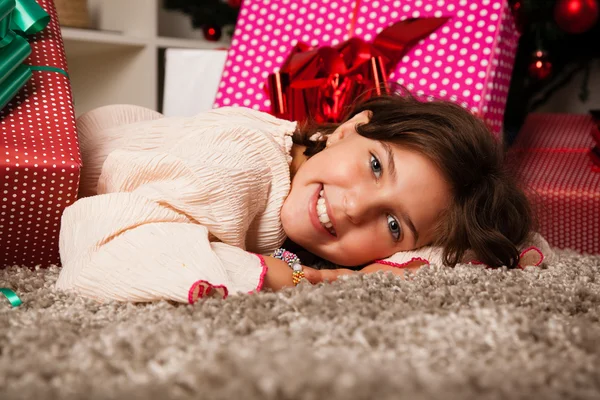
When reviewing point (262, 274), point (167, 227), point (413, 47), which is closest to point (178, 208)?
point (167, 227)

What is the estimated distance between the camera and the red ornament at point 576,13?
135 centimetres

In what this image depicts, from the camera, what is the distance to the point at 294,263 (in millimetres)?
873

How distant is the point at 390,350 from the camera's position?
48 centimetres

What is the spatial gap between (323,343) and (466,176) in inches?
20.9

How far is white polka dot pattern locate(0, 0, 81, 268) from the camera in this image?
787mm

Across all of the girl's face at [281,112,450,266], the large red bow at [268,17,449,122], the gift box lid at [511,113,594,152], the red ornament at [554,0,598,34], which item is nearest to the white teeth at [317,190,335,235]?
the girl's face at [281,112,450,266]

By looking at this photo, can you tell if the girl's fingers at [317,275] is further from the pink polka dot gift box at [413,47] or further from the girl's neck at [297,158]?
the pink polka dot gift box at [413,47]

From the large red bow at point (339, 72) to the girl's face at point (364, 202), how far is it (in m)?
0.37

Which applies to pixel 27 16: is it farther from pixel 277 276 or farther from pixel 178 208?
pixel 277 276

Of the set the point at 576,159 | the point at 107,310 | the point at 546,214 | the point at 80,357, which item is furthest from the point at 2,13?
the point at 576,159

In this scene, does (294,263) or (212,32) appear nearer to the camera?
(294,263)

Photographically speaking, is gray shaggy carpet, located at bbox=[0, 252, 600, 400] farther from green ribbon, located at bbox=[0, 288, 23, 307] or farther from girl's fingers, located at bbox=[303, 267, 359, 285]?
girl's fingers, located at bbox=[303, 267, 359, 285]

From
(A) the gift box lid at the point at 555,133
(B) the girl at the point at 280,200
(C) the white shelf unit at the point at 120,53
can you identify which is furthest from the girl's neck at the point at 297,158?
(C) the white shelf unit at the point at 120,53

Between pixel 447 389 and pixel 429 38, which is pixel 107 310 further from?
pixel 429 38
